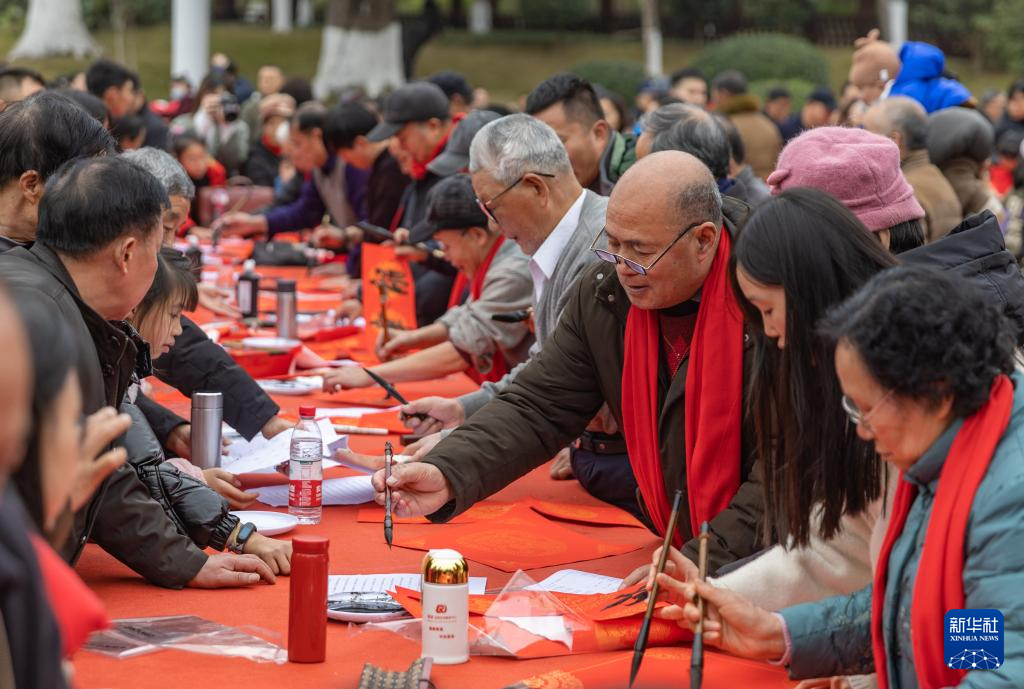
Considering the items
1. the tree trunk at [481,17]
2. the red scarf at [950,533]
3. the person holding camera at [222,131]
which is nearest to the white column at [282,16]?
the tree trunk at [481,17]

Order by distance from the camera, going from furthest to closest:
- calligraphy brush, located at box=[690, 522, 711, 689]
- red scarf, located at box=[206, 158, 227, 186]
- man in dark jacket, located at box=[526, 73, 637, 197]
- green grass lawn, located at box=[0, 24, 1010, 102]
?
green grass lawn, located at box=[0, 24, 1010, 102], red scarf, located at box=[206, 158, 227, 186], man in dark jacket, located at box=[526, 73, 637, 197], calligraphy brush, located at box=[690, 522, 711, 689]

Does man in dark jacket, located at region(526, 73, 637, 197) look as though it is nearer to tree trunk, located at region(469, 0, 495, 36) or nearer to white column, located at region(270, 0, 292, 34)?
white column, located at region(270, 0, 292, 34)

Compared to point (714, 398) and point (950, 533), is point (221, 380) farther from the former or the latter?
point (950, 533)

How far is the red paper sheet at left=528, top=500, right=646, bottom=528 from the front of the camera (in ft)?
12.7

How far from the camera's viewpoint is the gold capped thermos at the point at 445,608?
8.73 ft

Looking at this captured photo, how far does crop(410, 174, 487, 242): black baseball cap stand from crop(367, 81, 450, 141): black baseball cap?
1.93 metres

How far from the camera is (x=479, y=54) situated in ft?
103

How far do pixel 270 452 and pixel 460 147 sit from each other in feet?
8.04

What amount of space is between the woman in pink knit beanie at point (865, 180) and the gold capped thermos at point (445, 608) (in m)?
1.28

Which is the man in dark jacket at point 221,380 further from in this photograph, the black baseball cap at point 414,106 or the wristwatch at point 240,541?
the black baseball cap at point 414,106

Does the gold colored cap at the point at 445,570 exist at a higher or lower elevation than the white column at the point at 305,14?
lower

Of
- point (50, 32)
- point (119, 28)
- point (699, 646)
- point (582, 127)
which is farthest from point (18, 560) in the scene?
point (119, 28)

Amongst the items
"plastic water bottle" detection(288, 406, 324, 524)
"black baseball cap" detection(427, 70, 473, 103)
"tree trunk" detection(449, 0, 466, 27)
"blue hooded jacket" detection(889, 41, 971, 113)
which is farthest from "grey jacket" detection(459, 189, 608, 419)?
"tree trunk" detection(449, 0, 466, 27)

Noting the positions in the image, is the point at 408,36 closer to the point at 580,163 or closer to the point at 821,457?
the point at 580,163
